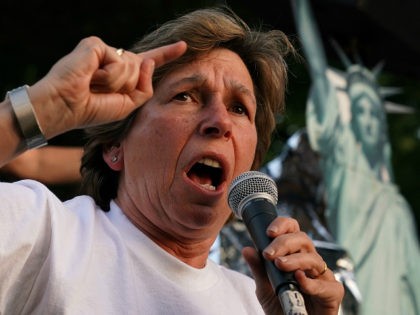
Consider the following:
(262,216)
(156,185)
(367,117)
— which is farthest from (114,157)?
(367,117)

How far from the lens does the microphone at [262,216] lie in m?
1.70

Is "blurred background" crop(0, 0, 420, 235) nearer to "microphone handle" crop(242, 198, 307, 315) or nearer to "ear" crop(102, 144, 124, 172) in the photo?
"ear" crop(102, 144, 124, 172)

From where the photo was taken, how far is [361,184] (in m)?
4.46

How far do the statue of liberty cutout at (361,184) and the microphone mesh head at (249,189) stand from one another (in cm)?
211

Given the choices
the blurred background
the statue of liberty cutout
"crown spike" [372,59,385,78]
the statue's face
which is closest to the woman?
the statue of liberty cutout

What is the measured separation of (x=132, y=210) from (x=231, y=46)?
0.55 m

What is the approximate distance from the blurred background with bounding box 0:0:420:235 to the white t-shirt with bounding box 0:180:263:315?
2712mm

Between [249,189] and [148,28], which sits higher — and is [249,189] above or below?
above

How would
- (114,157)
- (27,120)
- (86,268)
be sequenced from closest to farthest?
(27,120), (86,268), (114,157)

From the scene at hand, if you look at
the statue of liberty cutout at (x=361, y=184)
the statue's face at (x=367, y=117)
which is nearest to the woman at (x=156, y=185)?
the statue of liberty cutout at (x=361, y=184)

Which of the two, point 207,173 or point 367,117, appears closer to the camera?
point 207,173

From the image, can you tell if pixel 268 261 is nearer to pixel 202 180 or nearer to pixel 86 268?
pixel 86 268

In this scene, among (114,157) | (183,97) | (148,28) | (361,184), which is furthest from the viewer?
(148,28)

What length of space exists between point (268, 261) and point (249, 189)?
0.20 meters
